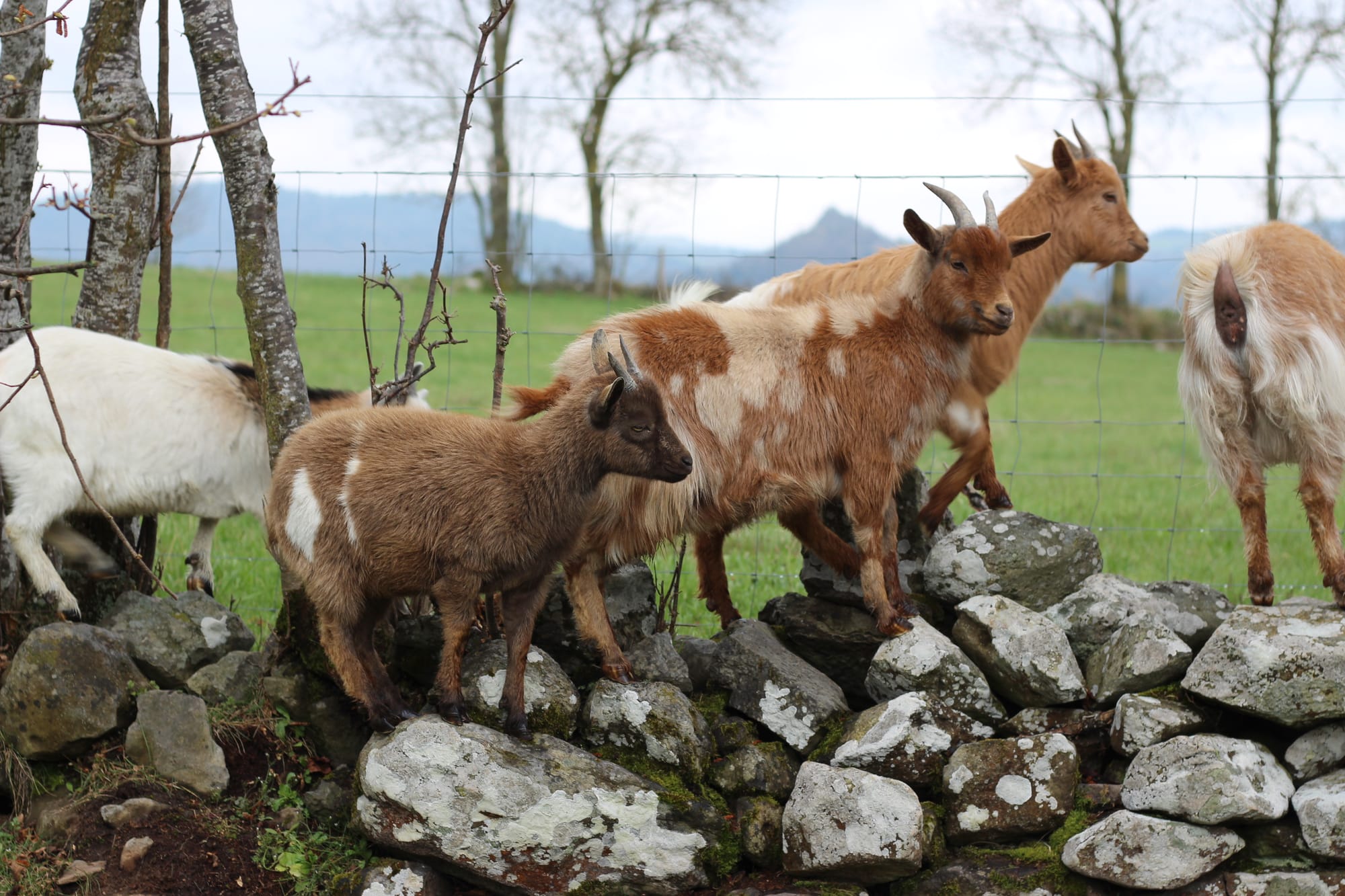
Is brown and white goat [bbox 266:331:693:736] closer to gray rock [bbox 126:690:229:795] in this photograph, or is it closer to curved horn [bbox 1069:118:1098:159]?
gray rock [bbox 126:690:229:795]

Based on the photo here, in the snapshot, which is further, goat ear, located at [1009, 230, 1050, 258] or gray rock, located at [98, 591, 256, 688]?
goat ear, located at [1009, 230, 1050, 258]

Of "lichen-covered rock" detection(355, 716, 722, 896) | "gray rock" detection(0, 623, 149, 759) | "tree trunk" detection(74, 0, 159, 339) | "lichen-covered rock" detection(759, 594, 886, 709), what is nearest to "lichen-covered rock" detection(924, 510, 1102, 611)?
"lichen-covered rock" detection(759, 594, 886, 709)

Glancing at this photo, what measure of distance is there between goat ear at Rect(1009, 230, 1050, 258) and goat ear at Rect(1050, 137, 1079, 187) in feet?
3.72

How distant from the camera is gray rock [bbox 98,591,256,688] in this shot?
5.18m

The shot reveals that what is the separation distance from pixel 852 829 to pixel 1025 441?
13.5 m

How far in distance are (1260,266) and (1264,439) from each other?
0.75 metres

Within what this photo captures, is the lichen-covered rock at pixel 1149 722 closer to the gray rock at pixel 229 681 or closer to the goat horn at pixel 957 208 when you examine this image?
the goat horn at pixel 957 208

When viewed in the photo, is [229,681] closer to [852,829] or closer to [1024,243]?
[852,829]

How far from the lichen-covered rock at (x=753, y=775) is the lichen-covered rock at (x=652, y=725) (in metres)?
0.08

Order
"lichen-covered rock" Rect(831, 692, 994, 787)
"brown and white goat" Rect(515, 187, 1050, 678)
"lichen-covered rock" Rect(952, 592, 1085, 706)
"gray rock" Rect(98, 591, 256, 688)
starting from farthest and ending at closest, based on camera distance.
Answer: "gray rock" Rect(98, 591, 256, 688), "brown and white goat" Rect(515, 187, 1050, 678), "lichen-covered rock" Rect(952, 592, 1085, 706), "lichen-covered rock" Rect(831, 692, 994, 787)

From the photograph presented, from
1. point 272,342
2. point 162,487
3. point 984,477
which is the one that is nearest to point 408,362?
point 272,342

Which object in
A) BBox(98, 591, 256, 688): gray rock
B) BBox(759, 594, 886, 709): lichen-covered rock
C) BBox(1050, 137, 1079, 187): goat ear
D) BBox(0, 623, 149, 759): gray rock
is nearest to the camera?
BBox(0, 623, 149, 759): gray rock

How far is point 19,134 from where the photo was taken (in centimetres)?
556

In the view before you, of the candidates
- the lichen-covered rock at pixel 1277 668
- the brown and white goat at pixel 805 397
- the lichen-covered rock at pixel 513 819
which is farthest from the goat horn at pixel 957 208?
the lichen-covered rock at pixel 513 819
